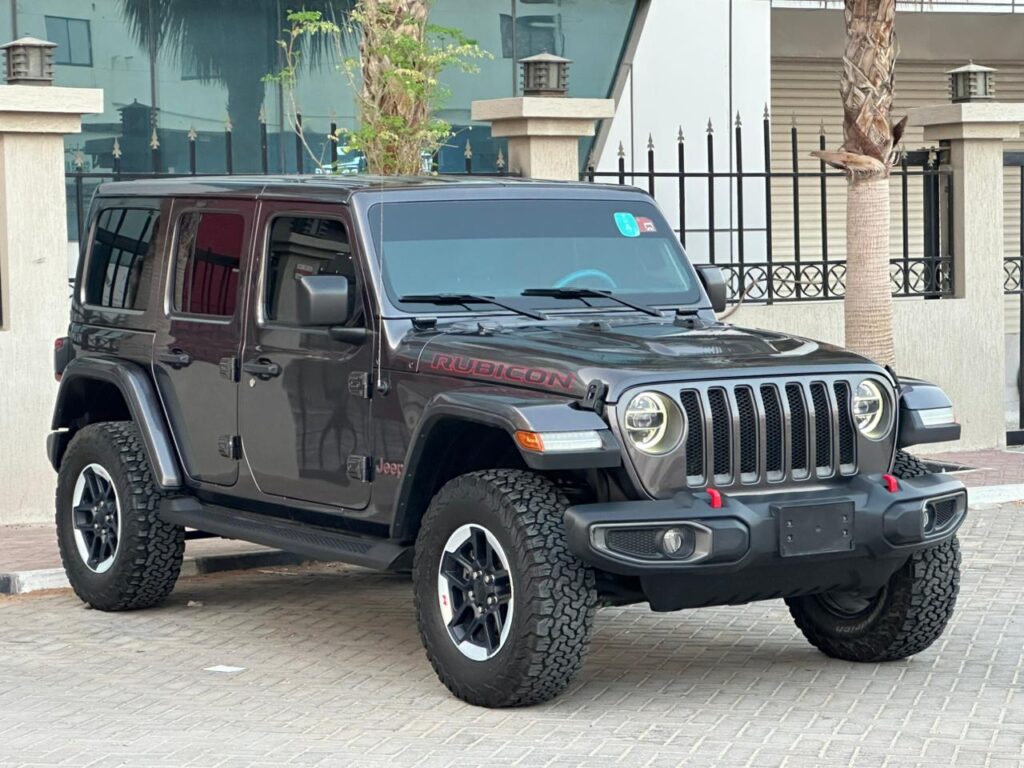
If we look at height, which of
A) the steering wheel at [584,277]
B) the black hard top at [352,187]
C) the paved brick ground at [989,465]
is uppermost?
Result: the black hard top at [352,187]

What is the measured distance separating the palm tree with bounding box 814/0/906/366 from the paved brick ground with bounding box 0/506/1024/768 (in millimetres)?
4132

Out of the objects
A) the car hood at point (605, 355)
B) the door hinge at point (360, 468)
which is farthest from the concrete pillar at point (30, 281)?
the car hood at point (605, 355)

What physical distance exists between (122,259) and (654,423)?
11.6ft

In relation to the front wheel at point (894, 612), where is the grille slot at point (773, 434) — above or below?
above

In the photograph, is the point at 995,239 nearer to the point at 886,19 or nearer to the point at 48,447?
the point at 886,19

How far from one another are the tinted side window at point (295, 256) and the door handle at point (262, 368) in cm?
19

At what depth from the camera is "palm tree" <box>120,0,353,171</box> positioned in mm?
19141

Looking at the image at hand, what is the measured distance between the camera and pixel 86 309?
9.05 meters

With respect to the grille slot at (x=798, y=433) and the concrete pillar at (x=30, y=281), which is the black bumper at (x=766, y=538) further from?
the concrete pillar at (x=30, y=281)

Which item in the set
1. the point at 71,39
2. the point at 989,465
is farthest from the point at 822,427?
the point at 71,39

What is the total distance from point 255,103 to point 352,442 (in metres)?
12.9

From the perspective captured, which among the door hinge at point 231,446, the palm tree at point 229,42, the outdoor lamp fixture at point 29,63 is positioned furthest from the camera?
the palm tree at point 229,42

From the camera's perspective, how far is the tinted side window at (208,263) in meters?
8.05

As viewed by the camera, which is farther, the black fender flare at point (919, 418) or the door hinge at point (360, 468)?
the door hinge at point (360, 468)
